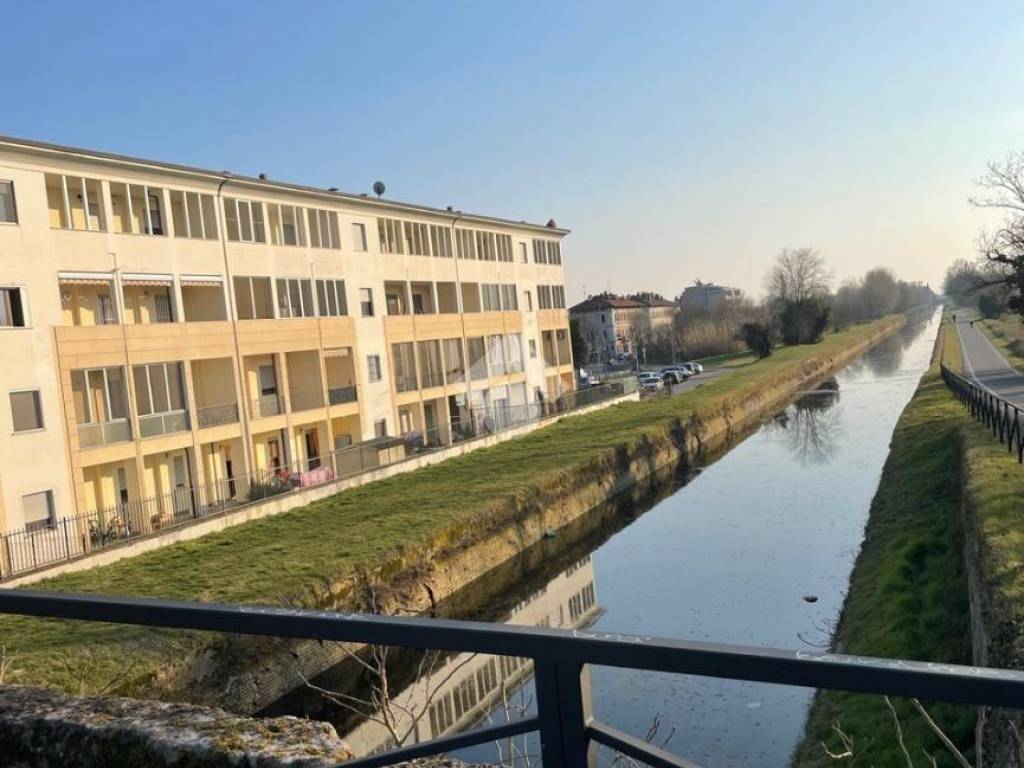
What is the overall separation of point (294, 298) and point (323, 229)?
3722mm

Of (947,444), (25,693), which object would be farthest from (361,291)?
(25,693)

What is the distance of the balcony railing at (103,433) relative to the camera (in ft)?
81.1

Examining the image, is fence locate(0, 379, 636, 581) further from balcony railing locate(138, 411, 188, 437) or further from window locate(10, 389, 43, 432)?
window locate(10, 389, 43, 432)

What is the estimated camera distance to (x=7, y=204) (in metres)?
23.3

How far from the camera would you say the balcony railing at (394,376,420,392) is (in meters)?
39.4

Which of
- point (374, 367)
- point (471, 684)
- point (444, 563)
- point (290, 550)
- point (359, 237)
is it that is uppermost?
point (359, 237)

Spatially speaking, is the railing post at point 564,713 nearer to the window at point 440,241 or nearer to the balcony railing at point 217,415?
the balcony railing at point 217,415

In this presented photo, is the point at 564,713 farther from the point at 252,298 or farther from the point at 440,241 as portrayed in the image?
the point at 440,241

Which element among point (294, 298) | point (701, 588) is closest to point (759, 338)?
point (294, 298)

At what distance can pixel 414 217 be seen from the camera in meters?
41.9

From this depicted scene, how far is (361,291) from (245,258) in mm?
7177

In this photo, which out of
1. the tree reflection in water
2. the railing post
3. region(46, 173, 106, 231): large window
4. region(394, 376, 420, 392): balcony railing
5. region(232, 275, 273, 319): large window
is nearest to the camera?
the railing post

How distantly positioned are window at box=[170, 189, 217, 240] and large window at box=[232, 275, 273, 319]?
2088 millimetres

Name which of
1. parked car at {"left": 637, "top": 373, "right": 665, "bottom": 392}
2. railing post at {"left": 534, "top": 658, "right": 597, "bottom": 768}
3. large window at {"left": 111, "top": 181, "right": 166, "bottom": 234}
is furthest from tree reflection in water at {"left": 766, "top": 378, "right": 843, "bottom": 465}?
railing post at {"left": 534, "top": 658, "right": 597, "bottom": 768}
